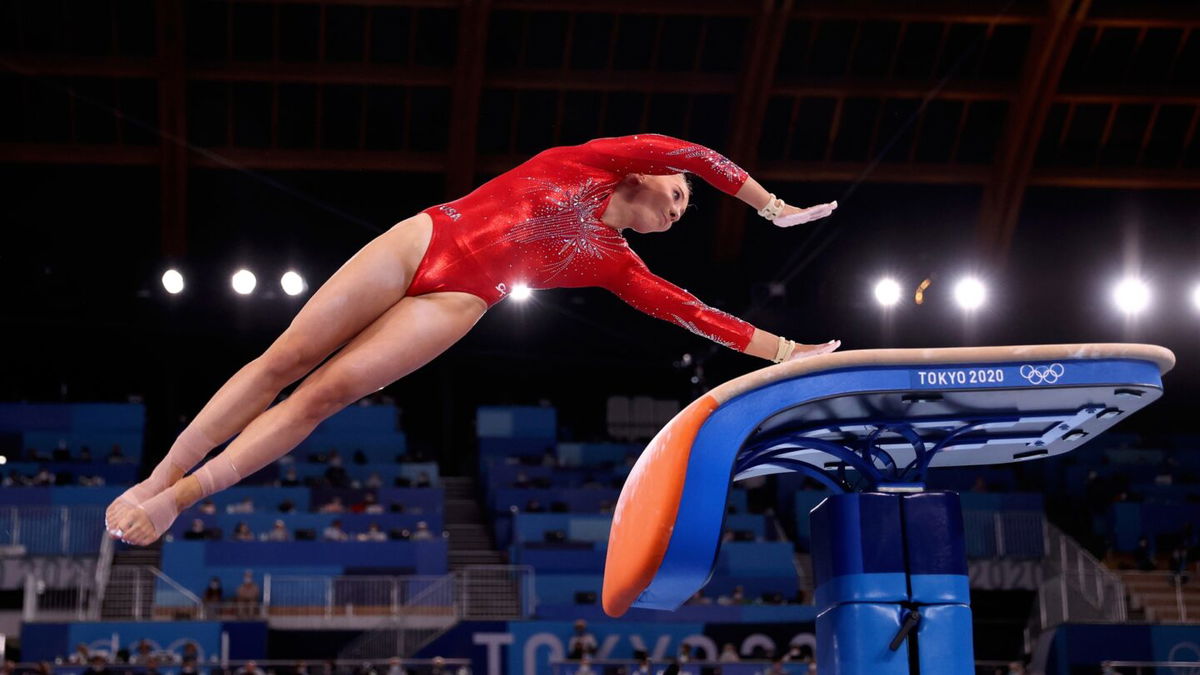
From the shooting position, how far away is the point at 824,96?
20.1 metres

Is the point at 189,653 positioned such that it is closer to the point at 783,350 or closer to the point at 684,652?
the point at 684,652

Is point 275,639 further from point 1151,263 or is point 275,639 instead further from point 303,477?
point 1151,263

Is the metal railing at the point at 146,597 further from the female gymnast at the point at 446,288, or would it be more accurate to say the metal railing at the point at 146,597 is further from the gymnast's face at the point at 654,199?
the gymnast's face at the point at 654,199

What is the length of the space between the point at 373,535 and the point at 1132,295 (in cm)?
1177

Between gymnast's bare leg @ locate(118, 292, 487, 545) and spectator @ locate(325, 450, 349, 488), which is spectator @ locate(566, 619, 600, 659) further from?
gymnast's bare leg @ locate(118, 292, 487, 545)

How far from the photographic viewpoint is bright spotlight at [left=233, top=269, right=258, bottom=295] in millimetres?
18141

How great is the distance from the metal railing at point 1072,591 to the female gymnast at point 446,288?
1218 cm

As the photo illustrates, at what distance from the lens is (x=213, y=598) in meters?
13.9

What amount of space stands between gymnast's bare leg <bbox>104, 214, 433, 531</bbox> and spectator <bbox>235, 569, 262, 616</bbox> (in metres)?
10.8

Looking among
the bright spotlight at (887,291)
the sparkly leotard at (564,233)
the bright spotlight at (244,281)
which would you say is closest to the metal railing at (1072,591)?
the bright spotlight at (887,291)

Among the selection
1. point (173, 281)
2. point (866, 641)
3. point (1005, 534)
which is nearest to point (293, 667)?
point (173, 281)

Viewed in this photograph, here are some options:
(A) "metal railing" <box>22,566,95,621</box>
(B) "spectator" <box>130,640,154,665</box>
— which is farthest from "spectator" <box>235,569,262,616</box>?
(A) "metal railing" <box>22,566,95,621</box>

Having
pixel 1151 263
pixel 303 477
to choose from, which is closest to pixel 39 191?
pixel 303 477

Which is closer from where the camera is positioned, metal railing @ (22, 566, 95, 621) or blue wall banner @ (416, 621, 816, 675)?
blue wall banner @ (416, 621, 816, 675)
